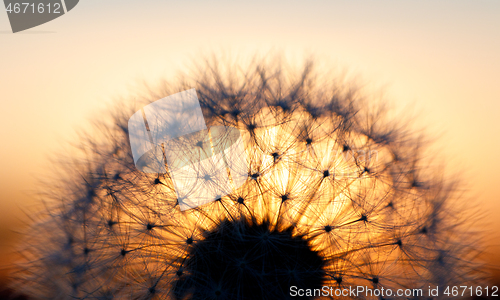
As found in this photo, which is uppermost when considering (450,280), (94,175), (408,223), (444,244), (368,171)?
(94,175)

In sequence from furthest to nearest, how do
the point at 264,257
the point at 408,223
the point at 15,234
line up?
the point at 15,234, the point at 408,223, the point at 264,257

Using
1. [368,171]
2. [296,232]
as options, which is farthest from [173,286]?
[368,171]

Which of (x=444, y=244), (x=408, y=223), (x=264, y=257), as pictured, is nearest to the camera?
→ (x=264, y=257)

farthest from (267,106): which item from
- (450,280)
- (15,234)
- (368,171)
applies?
(15,234)

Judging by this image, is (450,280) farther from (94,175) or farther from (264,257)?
(94,175)

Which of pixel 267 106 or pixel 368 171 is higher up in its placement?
pixel 267 106

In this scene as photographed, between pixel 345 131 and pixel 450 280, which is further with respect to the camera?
pixel 450 280
